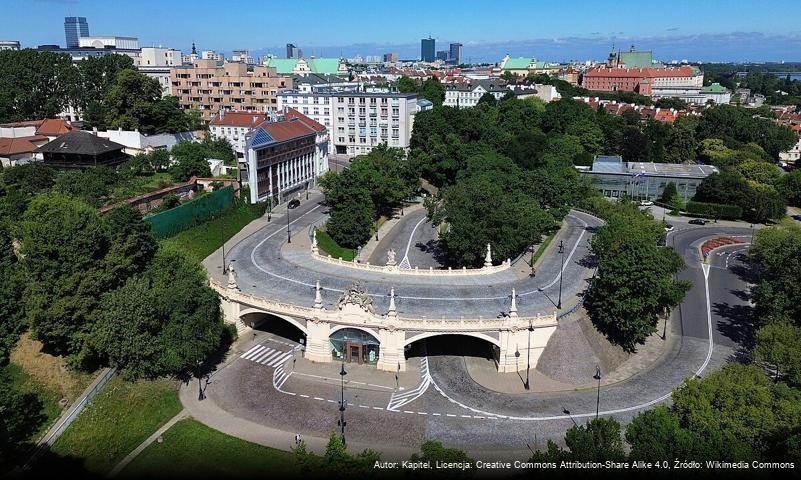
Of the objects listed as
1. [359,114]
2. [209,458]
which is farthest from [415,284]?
[359,114]

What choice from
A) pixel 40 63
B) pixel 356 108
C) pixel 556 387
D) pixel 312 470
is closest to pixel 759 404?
pixel 556 387

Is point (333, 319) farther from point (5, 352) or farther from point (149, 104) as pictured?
point (149, 104)

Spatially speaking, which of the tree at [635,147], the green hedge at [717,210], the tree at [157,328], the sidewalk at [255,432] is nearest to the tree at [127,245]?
the tree at [157,328]

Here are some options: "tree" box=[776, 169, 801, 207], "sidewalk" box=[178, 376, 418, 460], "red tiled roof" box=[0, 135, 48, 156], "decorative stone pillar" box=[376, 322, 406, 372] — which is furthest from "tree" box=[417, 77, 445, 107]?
"sidewalk" box=[178, 376, 418, 460]

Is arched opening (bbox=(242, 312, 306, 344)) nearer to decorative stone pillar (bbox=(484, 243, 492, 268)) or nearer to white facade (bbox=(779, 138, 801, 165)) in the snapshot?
decorative stone pillar (bbox=(484, 243, 492, 268))

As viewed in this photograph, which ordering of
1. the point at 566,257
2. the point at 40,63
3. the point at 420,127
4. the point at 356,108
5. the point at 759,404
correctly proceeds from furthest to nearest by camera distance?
the point at 356,108
the point at 420,127
the point at 40,63
the point at 566,257
the point at 759,404

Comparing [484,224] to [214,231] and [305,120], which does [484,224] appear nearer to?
[214,231]
